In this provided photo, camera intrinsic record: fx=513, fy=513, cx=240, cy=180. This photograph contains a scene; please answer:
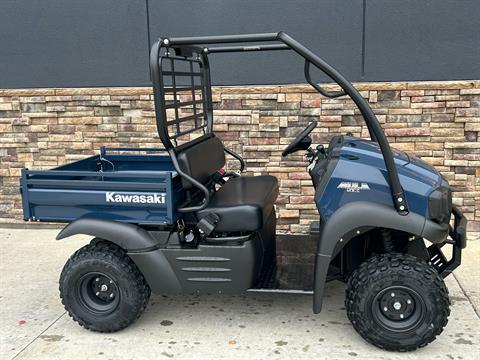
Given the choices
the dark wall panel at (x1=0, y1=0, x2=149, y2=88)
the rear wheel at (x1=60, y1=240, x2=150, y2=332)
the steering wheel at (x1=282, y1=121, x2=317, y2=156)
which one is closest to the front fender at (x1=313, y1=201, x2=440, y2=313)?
the steering wheel at (x1=282, y1=121, x2=317, y2=156)

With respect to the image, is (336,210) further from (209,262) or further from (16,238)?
(16,238)

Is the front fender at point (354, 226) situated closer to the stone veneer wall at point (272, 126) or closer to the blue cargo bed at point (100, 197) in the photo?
the blue cargo bed at point (100, 197)

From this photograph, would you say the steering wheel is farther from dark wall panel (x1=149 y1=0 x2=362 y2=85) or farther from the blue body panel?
dark wall panel (x1=149 y1=0 x2=362 y2=85)

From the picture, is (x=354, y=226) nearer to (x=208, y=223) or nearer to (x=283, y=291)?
(x=283, y=291)

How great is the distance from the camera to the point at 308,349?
2.94 m

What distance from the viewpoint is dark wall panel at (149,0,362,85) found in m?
4.76

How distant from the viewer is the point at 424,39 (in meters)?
4.67

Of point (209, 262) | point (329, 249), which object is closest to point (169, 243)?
point (209, 262)

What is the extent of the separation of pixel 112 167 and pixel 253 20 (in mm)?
1992

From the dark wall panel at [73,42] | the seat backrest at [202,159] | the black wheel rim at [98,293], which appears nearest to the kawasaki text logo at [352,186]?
the seat backrest at [202,159]

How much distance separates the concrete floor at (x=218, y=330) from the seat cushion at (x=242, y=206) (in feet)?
2.17

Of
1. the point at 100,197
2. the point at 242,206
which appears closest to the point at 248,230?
the point at 242,206

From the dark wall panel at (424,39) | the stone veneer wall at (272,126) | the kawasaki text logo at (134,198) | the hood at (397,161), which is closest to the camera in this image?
the hood at (397,161)

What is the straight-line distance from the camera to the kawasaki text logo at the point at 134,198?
3.00 m
